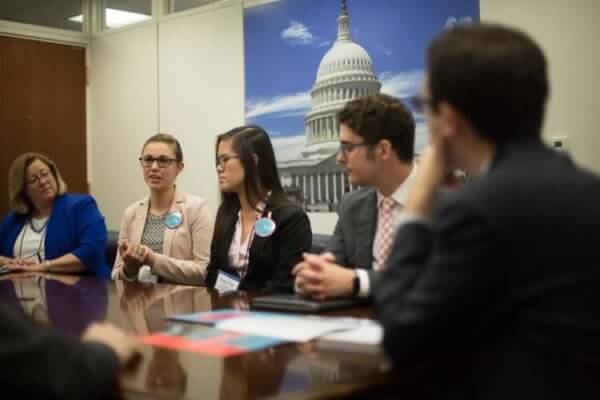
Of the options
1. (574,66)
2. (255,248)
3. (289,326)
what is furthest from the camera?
(574,66)

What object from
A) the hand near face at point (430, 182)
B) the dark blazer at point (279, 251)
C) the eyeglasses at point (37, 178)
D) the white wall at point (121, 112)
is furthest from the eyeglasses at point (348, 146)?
the white wall at point (121, 112)

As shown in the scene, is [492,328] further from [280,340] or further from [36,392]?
[36,392]

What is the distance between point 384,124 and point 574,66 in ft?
5.77

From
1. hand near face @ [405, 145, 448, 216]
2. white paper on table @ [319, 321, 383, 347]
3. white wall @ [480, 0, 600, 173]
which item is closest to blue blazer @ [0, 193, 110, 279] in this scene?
white wall @ [480, 0, 600, 173]

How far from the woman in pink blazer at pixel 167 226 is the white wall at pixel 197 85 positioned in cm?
138

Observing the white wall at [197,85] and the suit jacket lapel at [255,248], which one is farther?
the white wall at [197,85]

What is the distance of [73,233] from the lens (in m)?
3.91

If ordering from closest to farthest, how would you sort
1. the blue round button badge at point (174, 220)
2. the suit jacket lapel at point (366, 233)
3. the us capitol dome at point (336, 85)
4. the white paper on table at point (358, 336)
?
the white paper on table at point (358, 336), the suit jacket lapel at point (366, 233), the blue round button badge at point (174, 220), the us capitol dome at point (336, 85)

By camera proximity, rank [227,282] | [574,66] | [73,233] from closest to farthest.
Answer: [227,282] < [574,66] < [73,233]

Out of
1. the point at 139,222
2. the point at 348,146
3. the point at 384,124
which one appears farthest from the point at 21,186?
the point at 384,124

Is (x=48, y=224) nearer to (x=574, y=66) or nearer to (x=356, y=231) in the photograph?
(x=356, y=231)

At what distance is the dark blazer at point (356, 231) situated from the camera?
88.1 inches

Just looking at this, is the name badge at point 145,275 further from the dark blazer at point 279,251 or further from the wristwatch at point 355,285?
the wristwatch at point 355,285

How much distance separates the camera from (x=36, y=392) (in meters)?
1.06
